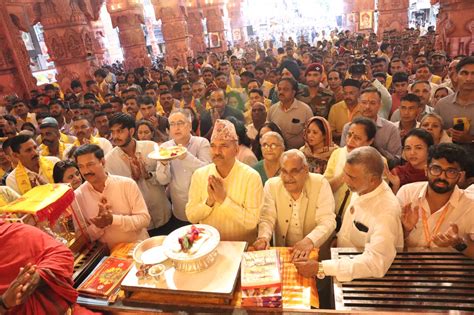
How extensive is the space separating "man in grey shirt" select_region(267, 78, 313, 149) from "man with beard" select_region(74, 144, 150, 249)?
2892 millimetres

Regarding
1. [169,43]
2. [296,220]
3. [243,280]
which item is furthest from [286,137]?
[169,43]

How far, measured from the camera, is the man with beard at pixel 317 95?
5812 millimetres

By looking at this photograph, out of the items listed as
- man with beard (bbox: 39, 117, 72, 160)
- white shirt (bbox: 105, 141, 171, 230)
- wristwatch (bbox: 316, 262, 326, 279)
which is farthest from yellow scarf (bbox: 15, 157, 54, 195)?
wristwatch (bbox: 316, 262, 326, 279)

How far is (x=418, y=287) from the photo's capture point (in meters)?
1.85

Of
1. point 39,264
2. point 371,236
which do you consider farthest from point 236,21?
point 39,264

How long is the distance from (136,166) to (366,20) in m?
20.9

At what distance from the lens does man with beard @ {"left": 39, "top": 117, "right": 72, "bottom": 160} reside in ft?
15.3

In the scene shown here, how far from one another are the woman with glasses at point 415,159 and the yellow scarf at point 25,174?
3.92 m

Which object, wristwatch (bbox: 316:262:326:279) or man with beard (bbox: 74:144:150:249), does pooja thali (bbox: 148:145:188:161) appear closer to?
man with beard (bbox: 74:144:150:249)

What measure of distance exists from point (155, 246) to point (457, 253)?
2.10 m

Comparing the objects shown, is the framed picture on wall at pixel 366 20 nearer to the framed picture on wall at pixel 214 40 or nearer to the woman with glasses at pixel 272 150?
the framed picture on wall at pixel 214 40

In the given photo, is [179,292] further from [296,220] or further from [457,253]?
[457,253]

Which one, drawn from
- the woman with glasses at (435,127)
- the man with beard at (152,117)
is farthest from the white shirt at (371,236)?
the man with beard at (152,117)

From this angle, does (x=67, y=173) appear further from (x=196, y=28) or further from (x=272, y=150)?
(x=196, y=28)
